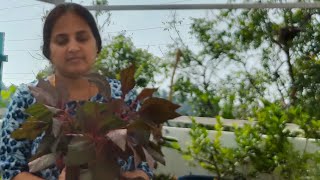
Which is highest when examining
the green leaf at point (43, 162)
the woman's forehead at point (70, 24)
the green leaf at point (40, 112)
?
the woman's forehead at point (70, 24)

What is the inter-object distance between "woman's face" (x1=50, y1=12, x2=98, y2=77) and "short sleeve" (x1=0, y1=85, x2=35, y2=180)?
0.34 feet

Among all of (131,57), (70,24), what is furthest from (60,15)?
(131,57)

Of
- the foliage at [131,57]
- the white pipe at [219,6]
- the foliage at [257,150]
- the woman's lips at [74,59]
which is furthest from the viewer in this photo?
the foliage at [131,57]

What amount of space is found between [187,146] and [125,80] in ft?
5.98

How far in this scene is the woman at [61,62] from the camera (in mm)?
917

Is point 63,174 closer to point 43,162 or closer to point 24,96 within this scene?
point 43,162

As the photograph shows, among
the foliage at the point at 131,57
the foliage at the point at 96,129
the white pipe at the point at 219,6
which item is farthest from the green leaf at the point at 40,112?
the foliage at the point at 131,57

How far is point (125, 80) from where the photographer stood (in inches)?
29.0

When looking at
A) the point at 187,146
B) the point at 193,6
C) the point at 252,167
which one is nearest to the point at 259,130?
the point at 252,167

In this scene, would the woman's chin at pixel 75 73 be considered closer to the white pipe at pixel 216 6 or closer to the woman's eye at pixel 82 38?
the woman's eye at pixel 82 38

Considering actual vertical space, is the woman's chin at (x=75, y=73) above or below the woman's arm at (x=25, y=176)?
above

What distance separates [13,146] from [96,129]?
32 centimetres

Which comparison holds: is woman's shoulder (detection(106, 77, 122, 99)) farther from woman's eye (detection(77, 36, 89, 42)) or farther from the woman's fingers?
the woman's fingers

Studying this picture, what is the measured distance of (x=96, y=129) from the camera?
67cm
